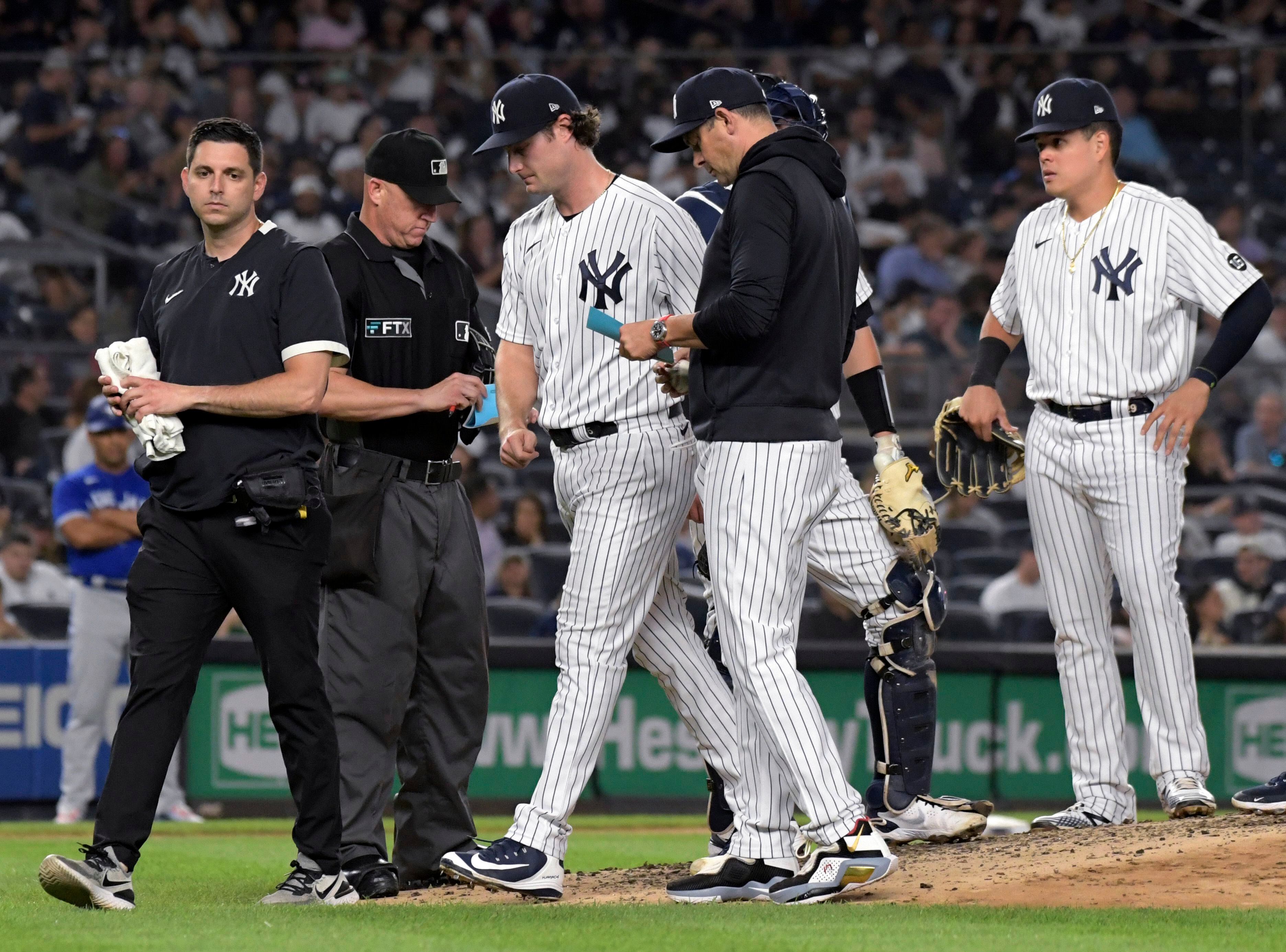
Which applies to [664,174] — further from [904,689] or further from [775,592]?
[775,592]

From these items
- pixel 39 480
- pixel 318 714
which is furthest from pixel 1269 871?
pixel 39 480

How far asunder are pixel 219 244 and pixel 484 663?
1528 mm

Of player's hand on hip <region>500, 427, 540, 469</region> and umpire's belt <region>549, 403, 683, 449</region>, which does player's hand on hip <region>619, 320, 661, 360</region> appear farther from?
player's hand on hip <region>500, 427, 540, 469</region>

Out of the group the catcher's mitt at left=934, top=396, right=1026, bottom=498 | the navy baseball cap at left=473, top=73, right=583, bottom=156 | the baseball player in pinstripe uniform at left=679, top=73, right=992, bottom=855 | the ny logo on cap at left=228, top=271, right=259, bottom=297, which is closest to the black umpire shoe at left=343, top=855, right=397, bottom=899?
the baseball player in pinstripe uniform at left=679, top=73, right=992, bottom=855

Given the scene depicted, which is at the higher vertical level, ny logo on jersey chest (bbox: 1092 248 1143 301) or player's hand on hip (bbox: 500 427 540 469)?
ny logo on jersey chest (bbox: 1092 248 1143 301)

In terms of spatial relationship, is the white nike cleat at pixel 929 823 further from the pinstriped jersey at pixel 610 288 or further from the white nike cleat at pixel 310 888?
the white nike cleat at pixel 310 888

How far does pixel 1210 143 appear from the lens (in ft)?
41.9

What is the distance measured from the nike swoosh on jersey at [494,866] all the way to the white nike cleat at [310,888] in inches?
14.0

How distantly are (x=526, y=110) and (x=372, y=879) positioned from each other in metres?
2.22

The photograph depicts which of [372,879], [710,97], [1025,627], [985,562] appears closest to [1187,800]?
[372,879]

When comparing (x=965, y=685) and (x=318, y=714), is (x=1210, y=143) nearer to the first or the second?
(x=965, y=685)

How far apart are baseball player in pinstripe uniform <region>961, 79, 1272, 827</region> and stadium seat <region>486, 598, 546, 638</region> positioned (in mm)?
5264

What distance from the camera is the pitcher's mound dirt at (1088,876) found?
4.67m

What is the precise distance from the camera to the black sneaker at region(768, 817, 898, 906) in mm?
4453
